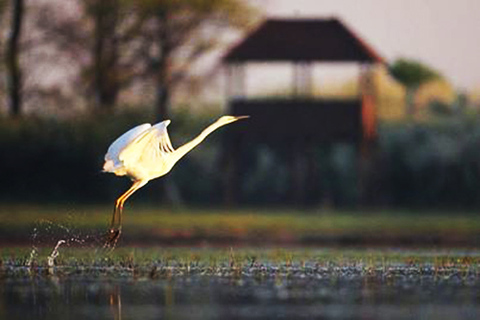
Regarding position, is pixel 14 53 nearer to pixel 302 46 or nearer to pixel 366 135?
pixel 302 46

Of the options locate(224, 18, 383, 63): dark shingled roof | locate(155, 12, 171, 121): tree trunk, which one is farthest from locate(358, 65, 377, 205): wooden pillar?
locate(155, 12, 171, 121): tree trunk

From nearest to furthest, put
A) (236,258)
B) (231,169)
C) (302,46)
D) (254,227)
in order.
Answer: (236,258), (254,227), (302,46), (231,169)

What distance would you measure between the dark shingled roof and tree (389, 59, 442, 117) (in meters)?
8.40

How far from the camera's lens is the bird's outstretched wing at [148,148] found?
29.8 meters

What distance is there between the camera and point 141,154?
3042 centimetres

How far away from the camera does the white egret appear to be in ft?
97.7

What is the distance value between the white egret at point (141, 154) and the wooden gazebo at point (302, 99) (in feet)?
62.5

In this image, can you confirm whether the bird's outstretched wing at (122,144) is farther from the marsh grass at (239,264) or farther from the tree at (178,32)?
the tree at (178,32)

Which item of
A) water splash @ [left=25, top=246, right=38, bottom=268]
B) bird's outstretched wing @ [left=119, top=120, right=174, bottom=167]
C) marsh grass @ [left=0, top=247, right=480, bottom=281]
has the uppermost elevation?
bird's outstretched wing @ [left=119, top=120, right=174, bottom=167]

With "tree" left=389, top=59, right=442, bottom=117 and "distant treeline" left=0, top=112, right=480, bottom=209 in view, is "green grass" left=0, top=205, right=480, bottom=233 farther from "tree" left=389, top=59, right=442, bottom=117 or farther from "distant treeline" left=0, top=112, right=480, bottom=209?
"tree" left=389, top=59, right=442, bottom=117

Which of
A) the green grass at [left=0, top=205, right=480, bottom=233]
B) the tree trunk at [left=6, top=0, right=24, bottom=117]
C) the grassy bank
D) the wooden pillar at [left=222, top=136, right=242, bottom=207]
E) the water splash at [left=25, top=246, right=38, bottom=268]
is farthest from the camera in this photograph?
the tree trunk at [left=6, top=0, right=24, bottom=117]

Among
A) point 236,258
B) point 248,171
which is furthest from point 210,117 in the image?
point 236,258

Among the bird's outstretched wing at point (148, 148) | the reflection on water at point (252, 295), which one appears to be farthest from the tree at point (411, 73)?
the reflection on water at point (252, 295)

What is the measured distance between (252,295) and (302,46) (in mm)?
25982
